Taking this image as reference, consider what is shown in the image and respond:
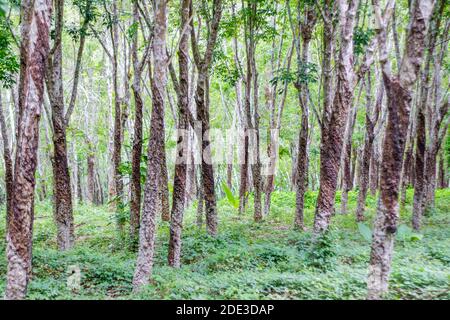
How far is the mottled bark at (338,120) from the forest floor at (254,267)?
648 millimetres

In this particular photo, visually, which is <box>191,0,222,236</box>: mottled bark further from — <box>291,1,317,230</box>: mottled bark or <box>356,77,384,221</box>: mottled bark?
<box>356,77,384,221</box>: mottled bark

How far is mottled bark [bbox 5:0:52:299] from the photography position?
5.44 m

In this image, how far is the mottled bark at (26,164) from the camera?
5438mm

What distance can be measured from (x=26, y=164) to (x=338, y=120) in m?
6.03

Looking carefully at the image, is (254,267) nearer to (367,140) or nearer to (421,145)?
(421,145)

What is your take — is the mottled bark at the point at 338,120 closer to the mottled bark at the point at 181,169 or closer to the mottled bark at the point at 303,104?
the mottled bark at the point at 303,104

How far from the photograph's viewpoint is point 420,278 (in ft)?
21.0

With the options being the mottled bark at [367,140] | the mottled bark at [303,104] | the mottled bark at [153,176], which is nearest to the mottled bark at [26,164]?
the mottled bark at [153,176]

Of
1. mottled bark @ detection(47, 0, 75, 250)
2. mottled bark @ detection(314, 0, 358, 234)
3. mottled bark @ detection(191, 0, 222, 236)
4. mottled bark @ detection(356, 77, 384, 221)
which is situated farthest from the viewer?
mottled bark @ detection(356, 77, 384, 221)

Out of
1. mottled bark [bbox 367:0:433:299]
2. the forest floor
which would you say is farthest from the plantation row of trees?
the forest floor

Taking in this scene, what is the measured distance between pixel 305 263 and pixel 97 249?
20.7 feet

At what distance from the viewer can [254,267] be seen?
831cm

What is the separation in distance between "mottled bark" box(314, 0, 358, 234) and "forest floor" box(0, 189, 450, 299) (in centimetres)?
65
